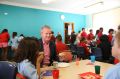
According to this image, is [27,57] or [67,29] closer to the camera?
[27,57]

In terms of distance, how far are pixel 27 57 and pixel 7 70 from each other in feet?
0.83

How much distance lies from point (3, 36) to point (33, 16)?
8.16 ft

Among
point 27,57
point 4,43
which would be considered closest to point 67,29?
point 4,43

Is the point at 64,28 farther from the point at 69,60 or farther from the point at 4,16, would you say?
the point at 69,60

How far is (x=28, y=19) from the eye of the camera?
27.3ft

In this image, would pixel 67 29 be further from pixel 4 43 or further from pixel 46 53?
pixel 46 53

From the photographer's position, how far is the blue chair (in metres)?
1.66

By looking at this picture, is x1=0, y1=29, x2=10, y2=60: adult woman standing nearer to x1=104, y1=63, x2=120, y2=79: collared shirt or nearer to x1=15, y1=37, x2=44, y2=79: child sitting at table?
x1=15, y1=37, x2=44, y2=79: child sitting at table

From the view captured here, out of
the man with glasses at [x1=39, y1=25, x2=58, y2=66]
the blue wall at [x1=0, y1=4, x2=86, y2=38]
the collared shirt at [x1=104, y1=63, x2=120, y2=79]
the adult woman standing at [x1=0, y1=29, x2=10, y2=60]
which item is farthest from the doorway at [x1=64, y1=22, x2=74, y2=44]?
the collared shirt at [x1=104, y1=63, x2=120, y2=79]

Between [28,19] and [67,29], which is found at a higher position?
[28,19]

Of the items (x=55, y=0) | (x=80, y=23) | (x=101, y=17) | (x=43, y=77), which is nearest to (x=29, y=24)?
(x=55, y=0)

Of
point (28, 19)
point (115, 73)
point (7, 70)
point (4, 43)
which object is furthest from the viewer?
point (28, 19)

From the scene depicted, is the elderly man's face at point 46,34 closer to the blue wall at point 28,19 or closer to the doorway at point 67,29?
the blue wall at point 28,19

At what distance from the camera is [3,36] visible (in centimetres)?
647
